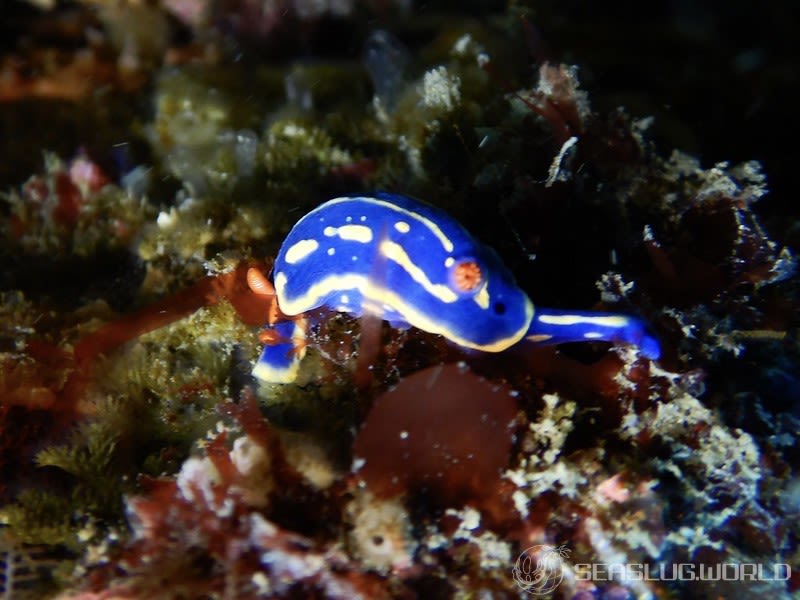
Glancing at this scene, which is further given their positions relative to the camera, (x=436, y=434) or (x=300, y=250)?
(x=300, y=250)

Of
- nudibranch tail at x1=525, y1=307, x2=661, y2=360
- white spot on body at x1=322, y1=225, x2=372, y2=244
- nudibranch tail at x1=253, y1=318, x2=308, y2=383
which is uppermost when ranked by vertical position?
white spot on body at x1=322, y1=225, x2=372, y2=244

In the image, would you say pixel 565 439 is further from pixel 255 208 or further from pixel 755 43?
pixel 755 43

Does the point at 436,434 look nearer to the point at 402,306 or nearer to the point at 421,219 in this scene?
the point at 402,306

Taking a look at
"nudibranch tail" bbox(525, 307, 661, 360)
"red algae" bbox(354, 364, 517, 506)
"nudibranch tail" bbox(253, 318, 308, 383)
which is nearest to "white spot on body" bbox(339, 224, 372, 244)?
"nudibranch tail" bbox(253, 318, 308, 383)

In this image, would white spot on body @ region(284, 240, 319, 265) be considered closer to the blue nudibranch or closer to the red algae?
the blue nudibranch

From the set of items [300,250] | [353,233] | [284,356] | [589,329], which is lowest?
[284,356]

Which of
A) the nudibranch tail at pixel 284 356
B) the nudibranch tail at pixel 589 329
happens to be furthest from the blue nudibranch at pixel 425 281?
the nudibranch tail at pixel 284 356

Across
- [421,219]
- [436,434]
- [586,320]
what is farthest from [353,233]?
[586,320]
